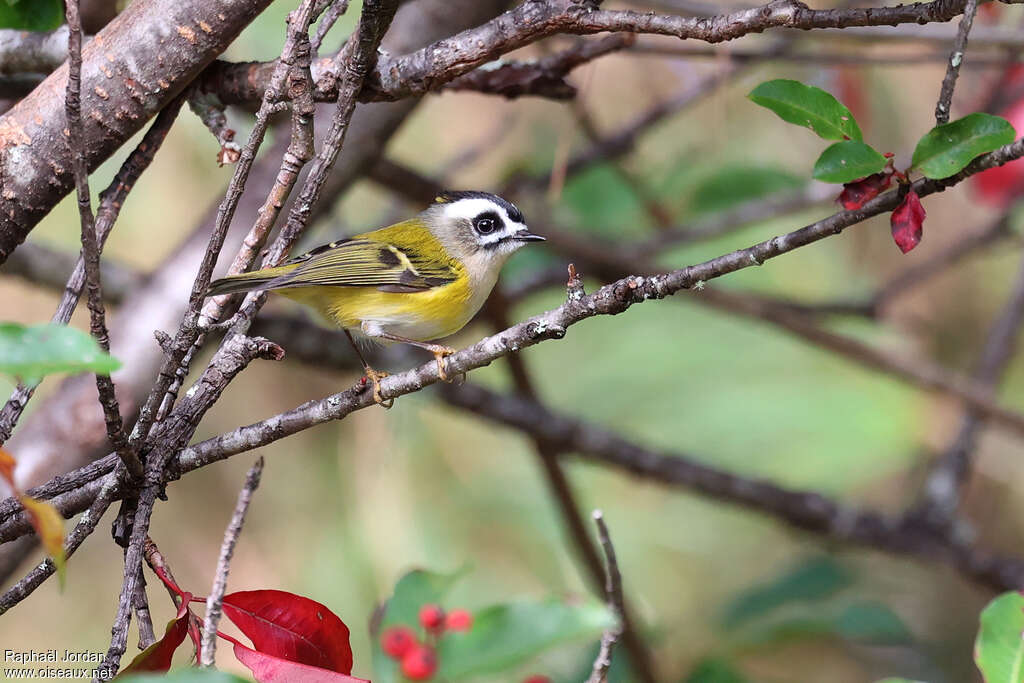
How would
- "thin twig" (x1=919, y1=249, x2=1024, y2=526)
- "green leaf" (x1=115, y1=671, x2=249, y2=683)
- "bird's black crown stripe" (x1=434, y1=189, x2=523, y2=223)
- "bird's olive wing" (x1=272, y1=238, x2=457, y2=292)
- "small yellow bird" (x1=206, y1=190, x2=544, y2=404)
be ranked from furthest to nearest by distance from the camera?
"thin twig" (x1=919, y1=249, x2=1024, y2=526) → "bird's black crown stripe" (x1=434, y1=189, x2=523, y2=223) → "small yellow bird" (x1=206, y1=190, x2=544, y2=404) → "bird's olive wing" (x1=272, y1=238, x2=457, y2=292) → "green leaf" (x1=115, y1=671, x2=249, y2=683)

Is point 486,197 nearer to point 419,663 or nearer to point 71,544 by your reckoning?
point 419,663

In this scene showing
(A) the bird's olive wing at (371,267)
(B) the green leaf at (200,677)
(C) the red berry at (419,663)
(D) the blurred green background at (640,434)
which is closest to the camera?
(B) the green leaf at (200,677)

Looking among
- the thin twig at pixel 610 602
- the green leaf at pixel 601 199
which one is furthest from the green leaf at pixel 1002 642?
the green leaf at pixel 601 199

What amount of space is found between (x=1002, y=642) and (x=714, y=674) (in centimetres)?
126

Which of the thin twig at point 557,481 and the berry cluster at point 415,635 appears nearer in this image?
the berry cluster at point 415,635

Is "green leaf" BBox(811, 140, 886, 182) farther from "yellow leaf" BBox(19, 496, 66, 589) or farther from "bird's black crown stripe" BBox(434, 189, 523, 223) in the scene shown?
"bird's black crown stripe" BBox(434, 189, 523, 223)

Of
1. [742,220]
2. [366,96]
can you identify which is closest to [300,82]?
[366,96]

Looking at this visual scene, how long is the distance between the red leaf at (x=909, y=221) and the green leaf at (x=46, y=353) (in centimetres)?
99

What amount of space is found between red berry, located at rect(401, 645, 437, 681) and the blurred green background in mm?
2246

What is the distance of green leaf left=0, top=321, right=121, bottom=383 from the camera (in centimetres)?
89

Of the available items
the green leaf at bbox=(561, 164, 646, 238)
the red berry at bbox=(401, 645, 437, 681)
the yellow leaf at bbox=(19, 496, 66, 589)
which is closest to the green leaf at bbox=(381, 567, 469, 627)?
the red berry at bbox=(401, 645, 437, 681)

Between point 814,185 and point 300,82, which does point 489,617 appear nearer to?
point 300,82

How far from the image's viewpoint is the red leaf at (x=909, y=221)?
132 centimetres

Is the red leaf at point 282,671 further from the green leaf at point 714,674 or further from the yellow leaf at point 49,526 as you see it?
the green leaf at point 714,674
